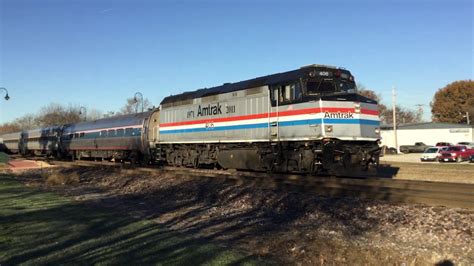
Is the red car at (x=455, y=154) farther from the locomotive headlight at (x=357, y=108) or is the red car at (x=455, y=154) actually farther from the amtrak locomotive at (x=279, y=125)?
the locomotive headlight at (x=357, y=108)

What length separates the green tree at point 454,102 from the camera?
103812 millimetres

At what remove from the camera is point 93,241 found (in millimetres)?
8297

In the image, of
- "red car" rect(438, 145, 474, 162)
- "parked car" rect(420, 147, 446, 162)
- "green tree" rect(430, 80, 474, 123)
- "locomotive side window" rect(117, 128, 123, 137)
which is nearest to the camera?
"locomotive side window" rect(117, 128, 123, 137)

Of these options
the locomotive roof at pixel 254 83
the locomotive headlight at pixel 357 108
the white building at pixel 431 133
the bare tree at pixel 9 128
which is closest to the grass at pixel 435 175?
the locomotive headlight at pixel 357 108

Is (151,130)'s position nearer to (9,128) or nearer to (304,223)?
(304,223)

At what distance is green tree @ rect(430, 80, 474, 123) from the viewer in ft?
341

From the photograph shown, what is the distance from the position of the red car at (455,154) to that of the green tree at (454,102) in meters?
67.6

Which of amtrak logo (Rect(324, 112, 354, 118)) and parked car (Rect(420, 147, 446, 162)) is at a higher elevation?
amtrak logo (Rect(324, 112, 354, 118))

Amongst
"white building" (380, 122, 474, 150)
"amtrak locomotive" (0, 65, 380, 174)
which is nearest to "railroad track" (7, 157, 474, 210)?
"amtrak locomotive" (0, 65, 380, 174)

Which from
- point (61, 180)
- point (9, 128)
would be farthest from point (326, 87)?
point (9, 128)

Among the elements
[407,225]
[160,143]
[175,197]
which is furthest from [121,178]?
[407,225]

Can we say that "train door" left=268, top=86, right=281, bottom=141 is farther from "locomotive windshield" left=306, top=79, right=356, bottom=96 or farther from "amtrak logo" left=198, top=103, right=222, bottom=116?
"amtrak logo" left=198, top=103, right=222, bottom=116

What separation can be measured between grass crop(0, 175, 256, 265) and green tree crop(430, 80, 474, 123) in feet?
353

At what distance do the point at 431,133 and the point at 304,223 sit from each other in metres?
80.4
